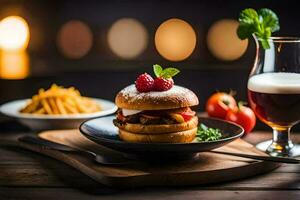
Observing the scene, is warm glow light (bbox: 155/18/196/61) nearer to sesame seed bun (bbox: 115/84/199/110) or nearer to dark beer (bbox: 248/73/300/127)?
dark beer (bbox: 248/73/300/127)

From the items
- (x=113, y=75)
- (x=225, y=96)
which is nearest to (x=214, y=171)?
(x=225, y=96)

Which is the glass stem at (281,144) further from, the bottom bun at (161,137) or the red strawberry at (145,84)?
the red strawberry at (145,84)

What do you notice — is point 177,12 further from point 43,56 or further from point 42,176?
point 42,176

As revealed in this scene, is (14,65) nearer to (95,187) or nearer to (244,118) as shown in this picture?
(244,118)

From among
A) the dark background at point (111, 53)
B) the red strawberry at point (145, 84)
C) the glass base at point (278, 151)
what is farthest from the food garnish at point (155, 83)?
the dark background at point (111, 53)

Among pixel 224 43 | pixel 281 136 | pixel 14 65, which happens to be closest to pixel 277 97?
pixel 281 136

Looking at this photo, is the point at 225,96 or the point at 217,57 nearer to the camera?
the point at 225,96

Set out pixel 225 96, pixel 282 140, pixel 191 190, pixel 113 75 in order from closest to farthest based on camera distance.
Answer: pixel 191 190 < pixel 282 140 < pixel 225 96 < pixel 113 75

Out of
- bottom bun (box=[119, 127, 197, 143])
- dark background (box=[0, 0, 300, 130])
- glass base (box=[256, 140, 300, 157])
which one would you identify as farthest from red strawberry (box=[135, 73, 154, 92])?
dark background (box=[0, 0, 300, 130])
